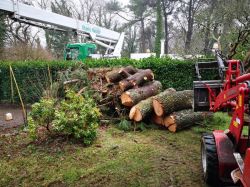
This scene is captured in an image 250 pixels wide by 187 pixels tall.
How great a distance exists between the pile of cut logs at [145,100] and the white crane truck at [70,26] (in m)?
A: 4.69

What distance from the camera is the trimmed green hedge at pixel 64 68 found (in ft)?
34.5

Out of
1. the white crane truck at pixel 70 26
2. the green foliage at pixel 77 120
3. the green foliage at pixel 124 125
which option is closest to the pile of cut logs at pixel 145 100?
the green foliage at pixel 124 125

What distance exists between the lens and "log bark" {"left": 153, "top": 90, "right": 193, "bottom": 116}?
6.64m

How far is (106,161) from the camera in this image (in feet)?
15.9

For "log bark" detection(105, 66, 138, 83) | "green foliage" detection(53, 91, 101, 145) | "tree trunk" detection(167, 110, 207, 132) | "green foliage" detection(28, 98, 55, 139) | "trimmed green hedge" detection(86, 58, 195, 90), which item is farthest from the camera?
"trimmed green hedge" detection(86, 58, 195, 90)

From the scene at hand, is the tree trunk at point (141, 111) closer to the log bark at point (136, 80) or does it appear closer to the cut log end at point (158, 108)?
the cut log end at point (158, 108)

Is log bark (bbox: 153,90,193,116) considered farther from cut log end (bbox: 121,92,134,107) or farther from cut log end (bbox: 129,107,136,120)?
cut log end (bbox: 121,92,134,107)

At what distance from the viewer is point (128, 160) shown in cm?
489

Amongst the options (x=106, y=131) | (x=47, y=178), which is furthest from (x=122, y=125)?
(x=47, y=178)

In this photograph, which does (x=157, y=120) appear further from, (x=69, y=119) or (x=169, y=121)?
(x=69, y=119)

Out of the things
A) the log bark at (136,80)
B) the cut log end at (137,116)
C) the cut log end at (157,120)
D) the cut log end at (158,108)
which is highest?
the log bark at (136,80)

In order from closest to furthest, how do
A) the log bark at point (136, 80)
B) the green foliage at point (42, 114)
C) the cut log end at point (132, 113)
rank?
1. the green foliage at point (42, 114)
2. the cut log end at point (132, 113)
3. the log bark at point (136, 80)

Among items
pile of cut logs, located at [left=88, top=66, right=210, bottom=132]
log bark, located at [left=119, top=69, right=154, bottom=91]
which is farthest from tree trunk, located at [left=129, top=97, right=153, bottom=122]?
log bark, located at [left=119, top=69, right=154, bottom=91]

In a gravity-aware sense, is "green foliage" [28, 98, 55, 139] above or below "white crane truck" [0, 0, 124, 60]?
below
